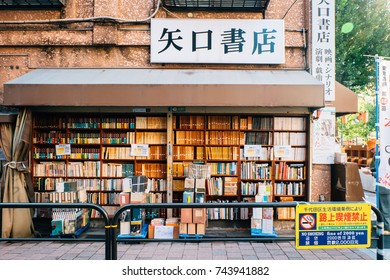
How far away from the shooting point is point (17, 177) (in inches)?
257

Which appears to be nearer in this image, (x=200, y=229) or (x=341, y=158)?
(x=200, y=229)

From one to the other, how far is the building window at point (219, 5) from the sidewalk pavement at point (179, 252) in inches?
230

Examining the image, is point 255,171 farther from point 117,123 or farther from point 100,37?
point 100,37

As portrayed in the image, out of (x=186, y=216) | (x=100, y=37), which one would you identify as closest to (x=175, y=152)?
(x=186, y=216)

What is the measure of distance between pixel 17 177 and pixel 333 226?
6.56 meters

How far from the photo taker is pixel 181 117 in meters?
7.55

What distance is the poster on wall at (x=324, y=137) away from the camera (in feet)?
24.1

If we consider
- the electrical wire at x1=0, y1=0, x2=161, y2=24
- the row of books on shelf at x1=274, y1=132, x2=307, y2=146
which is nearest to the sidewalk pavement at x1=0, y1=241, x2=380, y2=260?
the row of books on shelf at x1=274, y1=132, x2=307, y2=146

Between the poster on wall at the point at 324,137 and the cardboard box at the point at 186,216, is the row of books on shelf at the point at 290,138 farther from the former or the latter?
the cardboard box at the point at 186,216

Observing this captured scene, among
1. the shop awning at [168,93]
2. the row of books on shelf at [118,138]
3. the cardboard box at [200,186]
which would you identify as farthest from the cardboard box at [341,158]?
the row of books on shelf at [118,138]

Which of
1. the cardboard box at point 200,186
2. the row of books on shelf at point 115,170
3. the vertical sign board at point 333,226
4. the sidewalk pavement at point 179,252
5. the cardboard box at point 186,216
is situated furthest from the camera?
the row of books on shelf at point 115,170

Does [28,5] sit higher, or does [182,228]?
[28,5]
